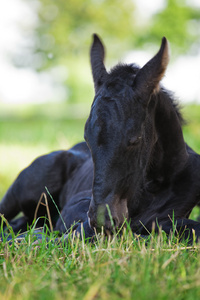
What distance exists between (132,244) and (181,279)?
84 centimetres

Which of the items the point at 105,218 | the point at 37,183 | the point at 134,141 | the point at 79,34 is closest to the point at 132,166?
the point at 134,141

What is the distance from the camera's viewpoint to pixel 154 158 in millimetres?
3623

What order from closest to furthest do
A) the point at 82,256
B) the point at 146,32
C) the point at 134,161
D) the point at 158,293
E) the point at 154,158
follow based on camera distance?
the point at 158,293 < the point at 82,256 < the point at 134,161 < the point at 154,158 < the point at 146,32

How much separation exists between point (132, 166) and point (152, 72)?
74 centimetres

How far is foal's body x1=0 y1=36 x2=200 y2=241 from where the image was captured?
3021mm

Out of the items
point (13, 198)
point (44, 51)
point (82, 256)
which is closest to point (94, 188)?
point (82, 256)

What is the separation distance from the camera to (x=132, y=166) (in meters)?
3.15

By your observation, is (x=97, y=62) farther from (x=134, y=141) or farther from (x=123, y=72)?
(x=134, y=141)

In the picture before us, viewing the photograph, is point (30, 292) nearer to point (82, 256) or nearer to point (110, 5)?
point (82, 256)

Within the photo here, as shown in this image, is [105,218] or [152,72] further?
[152,72]

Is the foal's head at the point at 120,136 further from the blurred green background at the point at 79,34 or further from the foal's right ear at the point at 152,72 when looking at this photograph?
the blurred green background at the point at 79,34

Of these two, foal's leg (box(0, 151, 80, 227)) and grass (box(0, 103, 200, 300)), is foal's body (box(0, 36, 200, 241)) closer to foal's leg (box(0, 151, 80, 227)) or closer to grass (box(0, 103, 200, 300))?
foal's leg (box(0, 151, 80, 227))


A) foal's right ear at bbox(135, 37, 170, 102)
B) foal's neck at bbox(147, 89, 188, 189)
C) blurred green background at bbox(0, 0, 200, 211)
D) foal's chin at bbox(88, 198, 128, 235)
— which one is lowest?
foal's chin at bbox(88, 198, 128, 235)

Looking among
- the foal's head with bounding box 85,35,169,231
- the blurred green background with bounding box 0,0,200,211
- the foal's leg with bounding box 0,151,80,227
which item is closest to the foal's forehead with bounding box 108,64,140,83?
the foal's head with bounding box 85,35,169,231
